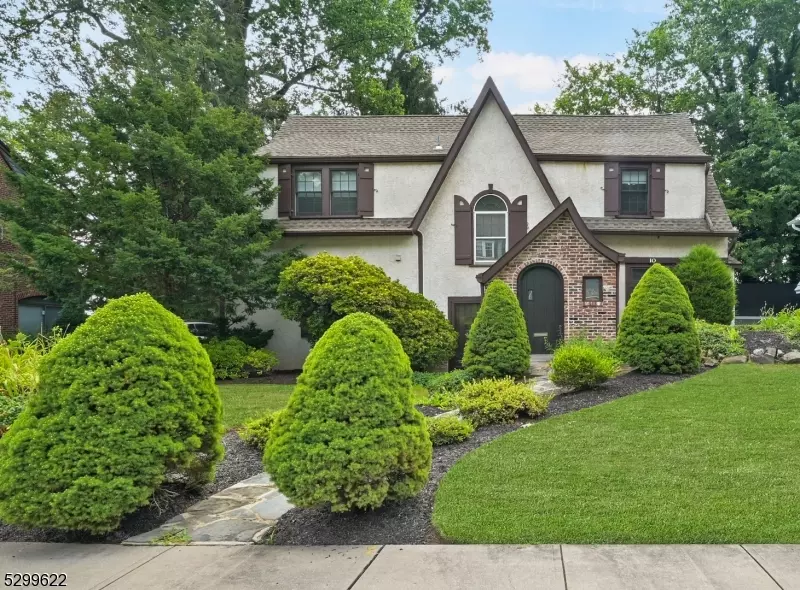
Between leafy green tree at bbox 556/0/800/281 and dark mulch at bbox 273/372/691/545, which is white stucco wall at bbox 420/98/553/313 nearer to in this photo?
dark mulch at bbox 273/372/691/545

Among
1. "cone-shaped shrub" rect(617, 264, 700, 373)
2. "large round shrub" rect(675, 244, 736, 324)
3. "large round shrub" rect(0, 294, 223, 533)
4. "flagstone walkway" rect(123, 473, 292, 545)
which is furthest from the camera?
"large round shrub" rect(675, 244, 736, 324)

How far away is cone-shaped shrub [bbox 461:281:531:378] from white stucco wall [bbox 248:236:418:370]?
5.30 m

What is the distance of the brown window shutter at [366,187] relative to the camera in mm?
15711

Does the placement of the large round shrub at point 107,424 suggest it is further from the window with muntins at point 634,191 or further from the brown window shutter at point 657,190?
the brown window shutter at point 657,190

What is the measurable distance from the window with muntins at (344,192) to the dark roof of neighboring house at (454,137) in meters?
0.56

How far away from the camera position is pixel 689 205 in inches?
613

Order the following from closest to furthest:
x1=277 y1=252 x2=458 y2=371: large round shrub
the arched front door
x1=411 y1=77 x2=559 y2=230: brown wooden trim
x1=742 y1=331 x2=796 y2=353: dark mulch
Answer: x1=742 y1=331 x2=796 y2=353: dark mulch, x1=277 y1=252 x2=458 y2=371: large round shrub, the arched front door, x1=411 y1=77 x2=559 y2=230: brown wooden trim

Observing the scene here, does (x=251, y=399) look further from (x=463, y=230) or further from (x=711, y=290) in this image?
(x=711, y=290)

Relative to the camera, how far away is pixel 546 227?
1276 cm

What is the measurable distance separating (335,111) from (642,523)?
87.3 ft

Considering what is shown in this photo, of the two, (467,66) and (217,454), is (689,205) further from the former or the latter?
(467,66)

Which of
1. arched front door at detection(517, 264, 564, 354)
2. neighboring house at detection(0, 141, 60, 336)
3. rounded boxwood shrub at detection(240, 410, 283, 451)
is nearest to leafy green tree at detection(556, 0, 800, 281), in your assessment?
arched front door at detection(517, 264, 564, 354)

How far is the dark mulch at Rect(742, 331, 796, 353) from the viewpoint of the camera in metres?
11.2

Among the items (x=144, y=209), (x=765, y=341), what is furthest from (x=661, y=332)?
(x=144, y=209)
